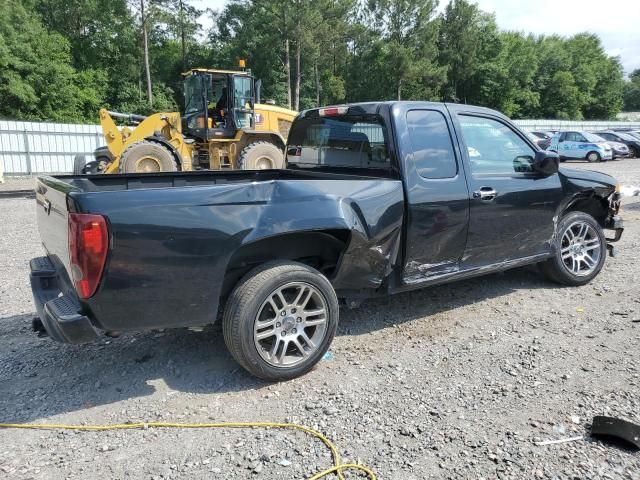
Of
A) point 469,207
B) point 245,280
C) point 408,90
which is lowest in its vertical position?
point 245,280

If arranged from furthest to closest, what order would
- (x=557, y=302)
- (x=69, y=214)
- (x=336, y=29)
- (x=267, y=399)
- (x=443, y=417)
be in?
1. (x=336, y=29)
2. (x=557, y=302)
3. (x=267, y=399)
4. (x=443, y=417)
5. (x=69, y=214)

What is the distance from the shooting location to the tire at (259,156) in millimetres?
13398

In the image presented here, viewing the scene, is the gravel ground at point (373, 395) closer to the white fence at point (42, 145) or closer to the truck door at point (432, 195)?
the truck door at point (432, 195)

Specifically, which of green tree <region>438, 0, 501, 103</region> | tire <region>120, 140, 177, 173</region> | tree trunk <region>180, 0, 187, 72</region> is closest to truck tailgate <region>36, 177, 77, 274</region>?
tire <region>120, 140, 177, 173</region>

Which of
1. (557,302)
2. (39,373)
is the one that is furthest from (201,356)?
(557,302)

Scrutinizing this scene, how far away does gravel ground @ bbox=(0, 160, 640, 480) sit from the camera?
2.75 m

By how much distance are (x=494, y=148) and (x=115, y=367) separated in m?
3.67

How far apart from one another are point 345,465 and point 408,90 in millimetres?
56308

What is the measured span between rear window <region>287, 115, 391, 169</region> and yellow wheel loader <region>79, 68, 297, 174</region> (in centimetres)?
788

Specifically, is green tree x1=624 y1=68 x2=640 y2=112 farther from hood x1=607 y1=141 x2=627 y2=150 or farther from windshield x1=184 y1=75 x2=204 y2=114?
windshield x1=184 y1=75 x2=204 y2=114

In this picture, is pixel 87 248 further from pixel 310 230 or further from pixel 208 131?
pixel 208 131

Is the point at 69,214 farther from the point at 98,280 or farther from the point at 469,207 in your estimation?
the point at 469,207

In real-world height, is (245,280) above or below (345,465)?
above

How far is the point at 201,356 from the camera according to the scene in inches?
157
